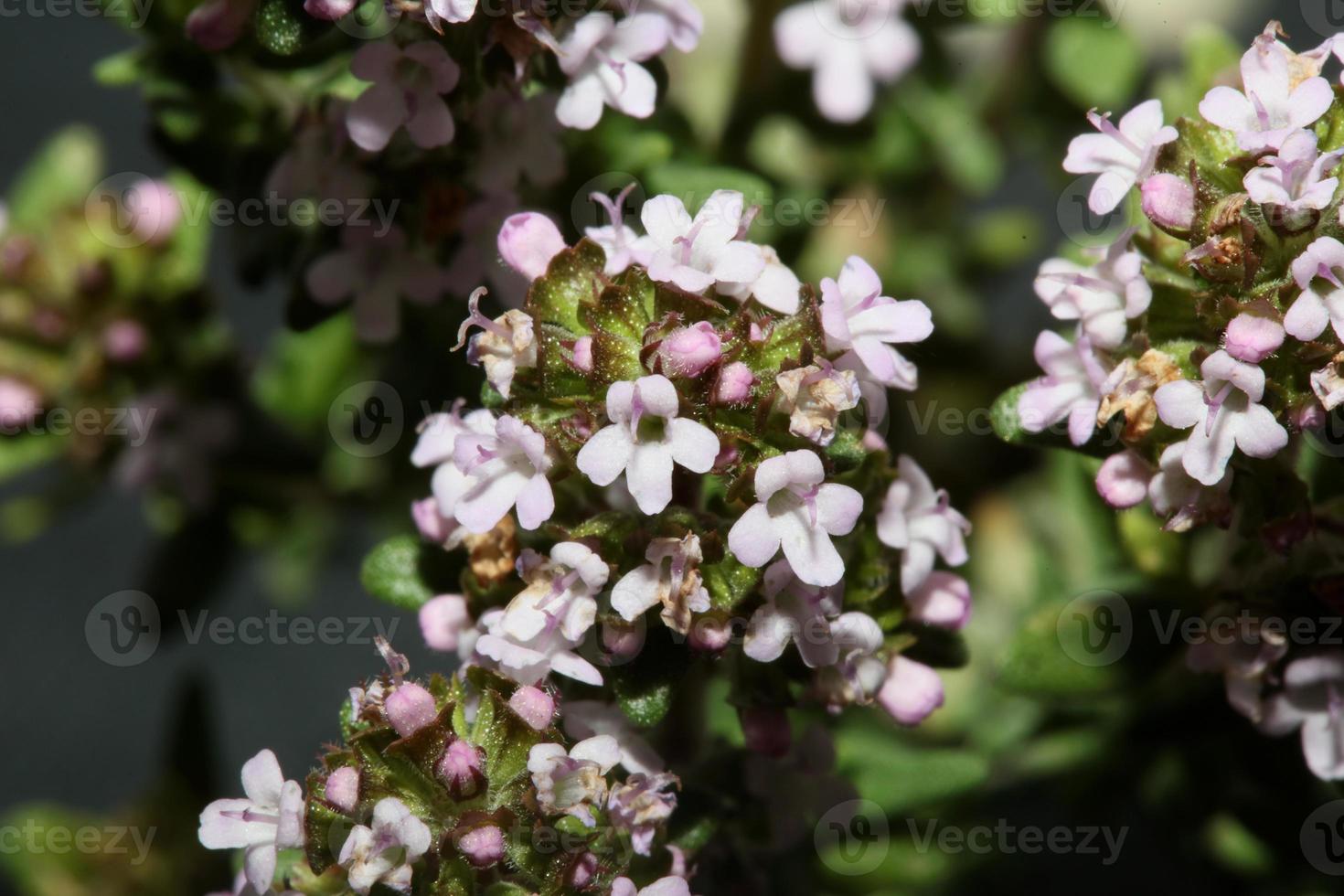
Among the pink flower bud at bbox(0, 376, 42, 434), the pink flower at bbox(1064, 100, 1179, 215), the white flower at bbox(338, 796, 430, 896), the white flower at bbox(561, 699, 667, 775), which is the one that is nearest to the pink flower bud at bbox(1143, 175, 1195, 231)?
the pink flower at bbox(1064, 100, 1179, 215)

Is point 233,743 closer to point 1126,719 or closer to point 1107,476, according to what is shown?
point 1126,719

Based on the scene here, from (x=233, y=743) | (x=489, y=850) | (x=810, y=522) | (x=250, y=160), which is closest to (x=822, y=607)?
(x=810, y=522)

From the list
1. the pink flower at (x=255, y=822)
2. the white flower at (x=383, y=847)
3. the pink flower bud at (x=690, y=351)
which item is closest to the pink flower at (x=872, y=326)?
the pink flower bud at (x=690, y=351)

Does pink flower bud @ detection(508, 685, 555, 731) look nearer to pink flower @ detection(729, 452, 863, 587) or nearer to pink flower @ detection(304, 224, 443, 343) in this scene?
pink flower @ detection(729, 452, 863, 587)

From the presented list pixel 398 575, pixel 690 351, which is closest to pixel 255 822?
pixel 398 575

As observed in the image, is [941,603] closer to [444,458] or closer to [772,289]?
[772,289]

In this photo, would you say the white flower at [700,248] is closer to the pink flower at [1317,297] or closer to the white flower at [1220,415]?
the white flower at [1220,415]
